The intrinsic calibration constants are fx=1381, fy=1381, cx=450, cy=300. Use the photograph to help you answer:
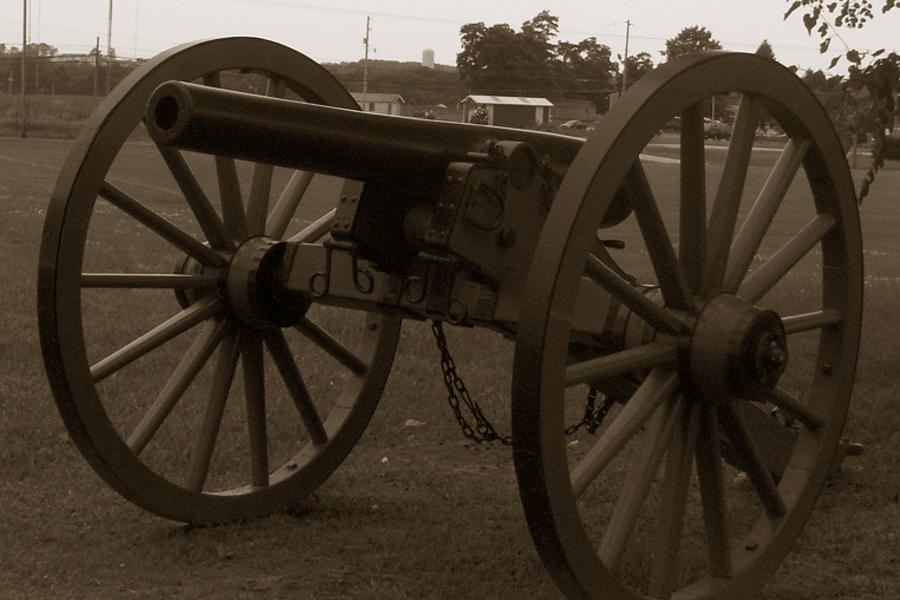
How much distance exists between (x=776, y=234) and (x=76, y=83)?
6581 cm

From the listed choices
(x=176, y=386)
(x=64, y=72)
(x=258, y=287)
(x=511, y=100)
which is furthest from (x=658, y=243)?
(x=64, y=72)

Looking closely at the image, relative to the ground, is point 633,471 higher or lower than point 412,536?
higher

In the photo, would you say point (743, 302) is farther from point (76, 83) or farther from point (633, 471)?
point (76, 83)

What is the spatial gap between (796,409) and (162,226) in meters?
2.28

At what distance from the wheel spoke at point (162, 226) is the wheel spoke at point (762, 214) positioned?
1859 mm

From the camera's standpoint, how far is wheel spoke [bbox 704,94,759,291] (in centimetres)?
423

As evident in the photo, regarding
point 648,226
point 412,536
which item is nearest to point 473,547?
point 412,536

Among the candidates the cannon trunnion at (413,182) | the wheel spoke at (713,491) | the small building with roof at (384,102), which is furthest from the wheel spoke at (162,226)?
the small building with roof at (384,102)

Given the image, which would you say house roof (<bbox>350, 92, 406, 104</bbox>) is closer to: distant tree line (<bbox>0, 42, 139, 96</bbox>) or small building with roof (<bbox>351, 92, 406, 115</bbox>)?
small building with roof (<bbox>351, 92, 406, 115</bbox>)

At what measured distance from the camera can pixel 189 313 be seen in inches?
197

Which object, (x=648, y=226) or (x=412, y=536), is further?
(x=412, y=536)

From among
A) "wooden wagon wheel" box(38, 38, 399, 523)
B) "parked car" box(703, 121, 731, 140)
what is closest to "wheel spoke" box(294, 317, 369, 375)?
"wooden wagon wheel" box(38, 38, 399, 523)

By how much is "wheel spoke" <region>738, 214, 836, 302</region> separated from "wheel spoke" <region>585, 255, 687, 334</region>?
468 mm

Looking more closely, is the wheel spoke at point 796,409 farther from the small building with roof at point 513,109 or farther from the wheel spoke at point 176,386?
the small building with roof at point 513,109
